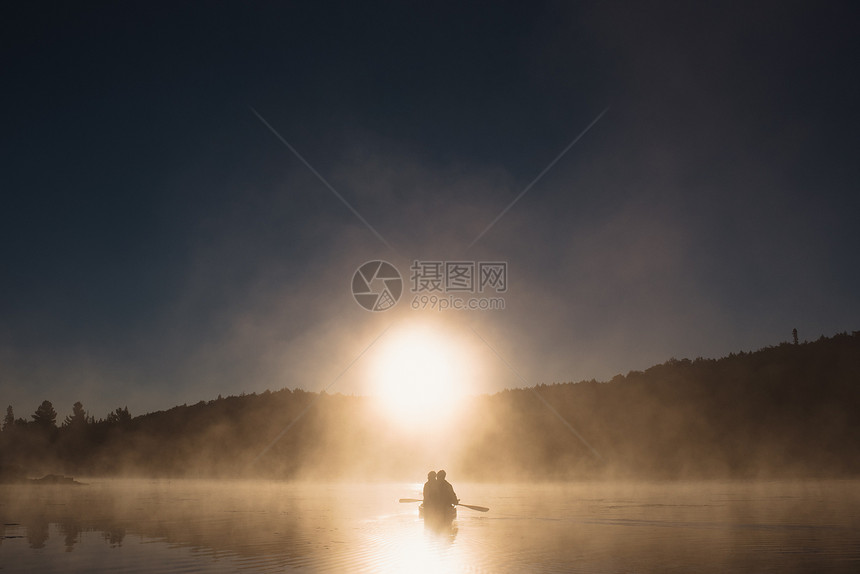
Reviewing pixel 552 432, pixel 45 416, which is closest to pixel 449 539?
pixel 552 432

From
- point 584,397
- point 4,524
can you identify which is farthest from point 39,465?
point 4,524

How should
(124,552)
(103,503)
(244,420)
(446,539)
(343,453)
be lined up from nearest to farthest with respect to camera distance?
(124,552) → (446,539) → (103,503) → (343,453) → (244,420)

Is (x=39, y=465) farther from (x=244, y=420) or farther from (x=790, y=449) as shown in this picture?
(x=790, y=449)

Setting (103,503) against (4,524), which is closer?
(4,524)

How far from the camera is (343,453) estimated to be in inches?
6196

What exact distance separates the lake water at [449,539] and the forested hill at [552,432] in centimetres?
5898

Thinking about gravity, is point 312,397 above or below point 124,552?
above

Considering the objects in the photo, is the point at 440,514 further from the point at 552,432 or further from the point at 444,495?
the point at 552,432

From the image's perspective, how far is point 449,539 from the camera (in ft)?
93.2

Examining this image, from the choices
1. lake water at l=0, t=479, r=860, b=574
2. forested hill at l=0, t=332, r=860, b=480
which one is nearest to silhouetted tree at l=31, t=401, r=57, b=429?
forested hill at l=0, t=332, r=860, b=480

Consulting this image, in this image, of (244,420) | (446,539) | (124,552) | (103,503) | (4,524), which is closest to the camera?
(124,552)

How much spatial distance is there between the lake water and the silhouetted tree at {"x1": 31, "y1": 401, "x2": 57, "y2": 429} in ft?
540

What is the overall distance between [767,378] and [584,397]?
36907mm

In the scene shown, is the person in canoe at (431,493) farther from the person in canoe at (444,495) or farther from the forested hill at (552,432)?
the forested hill at (552,432)
